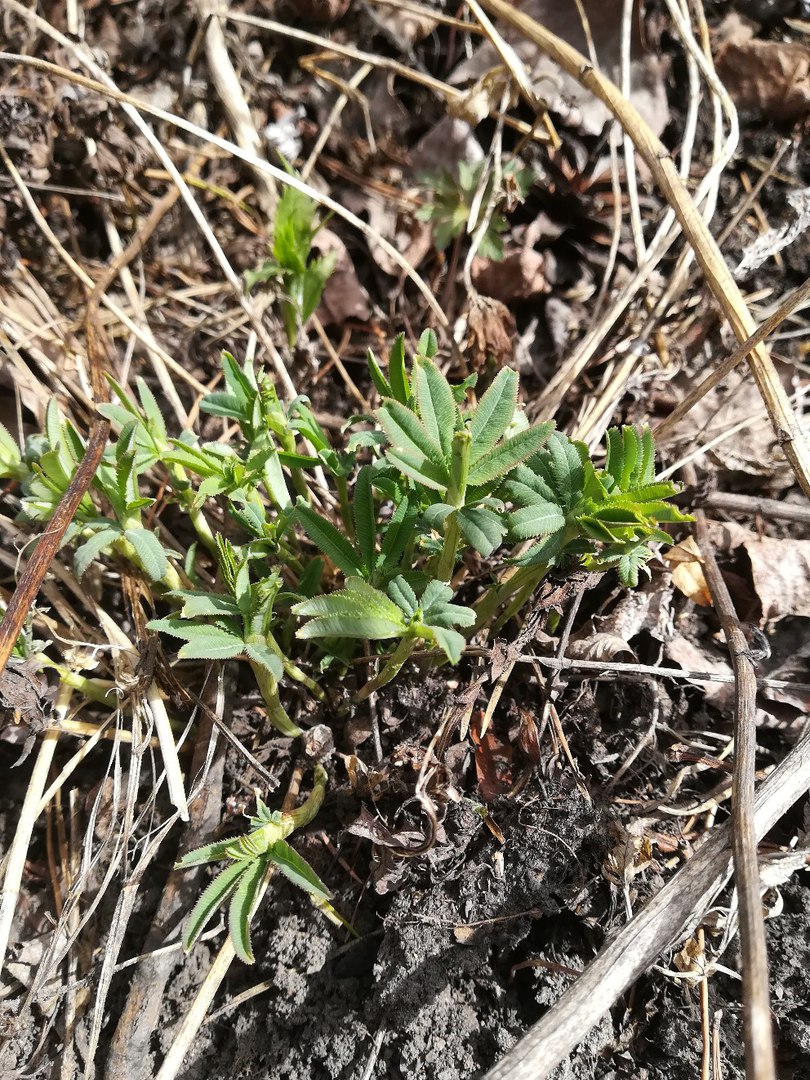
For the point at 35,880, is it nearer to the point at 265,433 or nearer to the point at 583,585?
the point at 265,433

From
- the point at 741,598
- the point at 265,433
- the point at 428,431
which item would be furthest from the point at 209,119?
the point at 741,598

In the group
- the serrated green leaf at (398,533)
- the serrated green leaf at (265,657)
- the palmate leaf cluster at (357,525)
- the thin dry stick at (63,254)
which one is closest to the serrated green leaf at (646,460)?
the palmate leaf cluster at (357,525)

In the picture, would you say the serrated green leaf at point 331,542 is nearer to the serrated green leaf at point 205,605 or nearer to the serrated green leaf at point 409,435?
Result: the serrated green leaf at point 205,605

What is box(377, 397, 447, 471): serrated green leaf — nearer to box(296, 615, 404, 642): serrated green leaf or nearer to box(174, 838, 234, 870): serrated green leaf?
box(296, 615, 404, 642): serrated green leaf

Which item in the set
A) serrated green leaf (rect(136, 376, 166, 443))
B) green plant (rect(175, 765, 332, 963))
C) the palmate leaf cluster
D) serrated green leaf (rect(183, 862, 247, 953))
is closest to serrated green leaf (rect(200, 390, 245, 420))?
the palmate leaf cluster

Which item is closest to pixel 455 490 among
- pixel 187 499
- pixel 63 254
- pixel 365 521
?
pixel 365 521

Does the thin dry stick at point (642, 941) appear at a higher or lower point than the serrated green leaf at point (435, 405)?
lower
